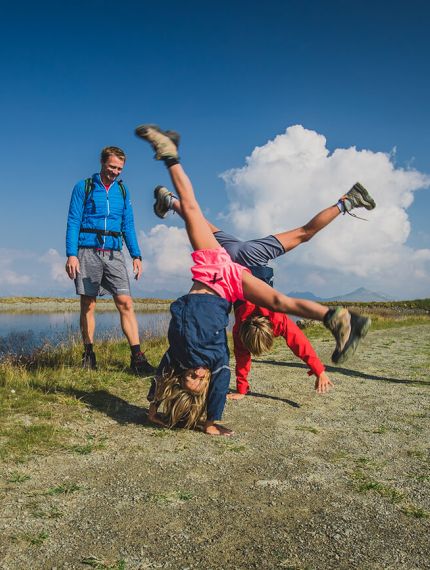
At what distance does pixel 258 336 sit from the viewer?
16.5ft

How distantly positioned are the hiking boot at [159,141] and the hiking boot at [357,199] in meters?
2.31

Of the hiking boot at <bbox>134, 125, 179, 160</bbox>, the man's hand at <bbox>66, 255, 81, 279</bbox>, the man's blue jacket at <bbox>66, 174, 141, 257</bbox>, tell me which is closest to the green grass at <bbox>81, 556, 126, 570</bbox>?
the hiking boot at <bbox>134, 125, 179, 160</bbox>

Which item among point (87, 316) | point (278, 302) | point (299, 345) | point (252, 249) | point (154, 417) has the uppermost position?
point (252, 249)

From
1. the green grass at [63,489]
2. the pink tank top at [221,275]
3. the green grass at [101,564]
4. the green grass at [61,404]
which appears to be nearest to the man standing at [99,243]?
the green grass at [61,404]

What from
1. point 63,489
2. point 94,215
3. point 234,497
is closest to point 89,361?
point 94,215

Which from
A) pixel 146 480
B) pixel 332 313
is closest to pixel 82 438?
pixel 146 480

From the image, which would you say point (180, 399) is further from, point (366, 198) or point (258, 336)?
point (366, 198)

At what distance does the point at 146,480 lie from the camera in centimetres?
337

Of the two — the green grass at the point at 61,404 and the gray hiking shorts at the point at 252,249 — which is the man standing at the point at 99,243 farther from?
the gray hiking shorts at the point at 252,249

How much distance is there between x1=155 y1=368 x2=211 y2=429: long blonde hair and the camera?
4402mm

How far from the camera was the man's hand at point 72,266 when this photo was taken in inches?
252

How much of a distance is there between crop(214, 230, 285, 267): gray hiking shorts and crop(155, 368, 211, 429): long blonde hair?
6.37 feet

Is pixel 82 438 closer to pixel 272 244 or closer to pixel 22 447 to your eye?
pixel 22 447

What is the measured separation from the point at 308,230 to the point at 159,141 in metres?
2.28
